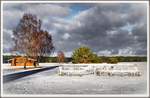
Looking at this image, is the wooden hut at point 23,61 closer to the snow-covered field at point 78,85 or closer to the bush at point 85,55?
the snow-covered field at point 78,85

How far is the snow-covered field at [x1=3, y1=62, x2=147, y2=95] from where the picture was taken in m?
3.68

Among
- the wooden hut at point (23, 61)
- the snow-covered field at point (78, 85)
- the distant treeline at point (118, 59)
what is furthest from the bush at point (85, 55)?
the wooden hut at point (23, 61)

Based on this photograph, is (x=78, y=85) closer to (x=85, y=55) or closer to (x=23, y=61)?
(x=85, y=55)

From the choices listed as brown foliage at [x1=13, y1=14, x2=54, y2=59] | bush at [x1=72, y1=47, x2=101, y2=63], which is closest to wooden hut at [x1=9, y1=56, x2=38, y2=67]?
brown foliage at [x1=13, y1=14, x2=54, y2=59]

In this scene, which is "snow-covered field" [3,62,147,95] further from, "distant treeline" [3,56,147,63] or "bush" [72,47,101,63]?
"bush" [72,47,101,63]

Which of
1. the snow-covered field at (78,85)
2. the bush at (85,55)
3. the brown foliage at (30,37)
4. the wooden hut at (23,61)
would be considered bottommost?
the snow-covered field at (78,85)

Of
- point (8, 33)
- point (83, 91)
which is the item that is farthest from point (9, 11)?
point (83, 91)

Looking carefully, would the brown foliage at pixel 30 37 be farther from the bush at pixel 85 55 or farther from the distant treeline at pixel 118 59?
the bush at pixel 85 55

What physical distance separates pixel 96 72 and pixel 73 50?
0.32 meters

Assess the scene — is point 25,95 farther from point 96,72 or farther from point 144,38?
point 144,38

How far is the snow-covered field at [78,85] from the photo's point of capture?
3.68 m

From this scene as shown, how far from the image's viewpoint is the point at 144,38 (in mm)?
3691

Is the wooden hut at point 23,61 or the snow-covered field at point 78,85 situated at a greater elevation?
the wooden hut at point 23,61

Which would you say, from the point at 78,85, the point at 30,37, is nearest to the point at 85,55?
the point at 78,85
